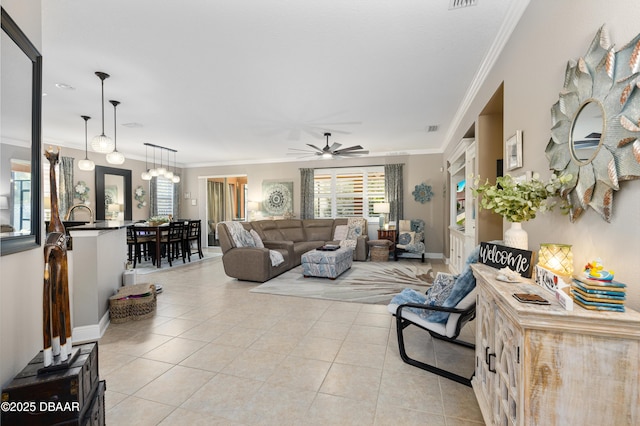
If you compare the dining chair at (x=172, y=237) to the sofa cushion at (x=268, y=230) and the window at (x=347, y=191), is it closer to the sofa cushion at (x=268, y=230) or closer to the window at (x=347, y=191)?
the sofa cushion at (x=268, y=230)

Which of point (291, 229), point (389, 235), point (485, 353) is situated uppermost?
point (291, 229)

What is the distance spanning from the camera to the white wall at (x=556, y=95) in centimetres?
109

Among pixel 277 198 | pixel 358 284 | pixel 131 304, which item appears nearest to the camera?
pixel 131 304

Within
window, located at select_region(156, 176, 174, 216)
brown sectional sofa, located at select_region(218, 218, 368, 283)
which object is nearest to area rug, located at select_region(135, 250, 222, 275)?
brown sectional sofa, located at select_region(218, 218, 368, 283)

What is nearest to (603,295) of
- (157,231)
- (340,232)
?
(340,232)

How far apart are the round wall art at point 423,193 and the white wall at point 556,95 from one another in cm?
483

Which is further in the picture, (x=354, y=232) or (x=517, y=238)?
(x=354, y=232)

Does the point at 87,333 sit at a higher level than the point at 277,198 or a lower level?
lower

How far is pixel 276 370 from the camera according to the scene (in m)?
2.25

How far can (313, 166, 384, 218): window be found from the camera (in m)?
7.96

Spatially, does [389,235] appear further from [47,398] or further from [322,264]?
[47,398]

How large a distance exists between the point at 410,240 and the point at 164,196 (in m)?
7.43

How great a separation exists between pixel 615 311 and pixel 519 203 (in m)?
0.72

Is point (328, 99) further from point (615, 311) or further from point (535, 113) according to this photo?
point (615, 311)
